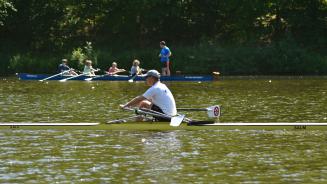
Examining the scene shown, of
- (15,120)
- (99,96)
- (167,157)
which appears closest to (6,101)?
(99,96)

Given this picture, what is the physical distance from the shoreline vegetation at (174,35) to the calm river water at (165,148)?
74.6 ft

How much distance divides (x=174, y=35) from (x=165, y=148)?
4689 cm

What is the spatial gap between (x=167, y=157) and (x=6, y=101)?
17.6 meters

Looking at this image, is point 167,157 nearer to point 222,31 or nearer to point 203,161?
point 203,161

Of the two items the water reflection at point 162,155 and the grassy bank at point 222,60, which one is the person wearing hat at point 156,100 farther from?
the grassy bank at point 222,60

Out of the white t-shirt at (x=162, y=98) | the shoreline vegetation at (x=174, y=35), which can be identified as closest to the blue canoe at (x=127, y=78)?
the shoreline vegetation at (x=174, y=35)

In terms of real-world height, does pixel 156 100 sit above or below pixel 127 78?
above

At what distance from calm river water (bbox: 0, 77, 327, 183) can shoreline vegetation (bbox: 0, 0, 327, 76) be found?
22.7 metres

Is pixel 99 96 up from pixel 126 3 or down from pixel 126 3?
down

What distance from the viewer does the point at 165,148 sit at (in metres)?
19.9

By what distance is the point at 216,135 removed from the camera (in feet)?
73.2

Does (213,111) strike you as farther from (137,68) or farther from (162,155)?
(137,68)

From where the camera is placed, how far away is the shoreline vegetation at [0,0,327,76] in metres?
57.4

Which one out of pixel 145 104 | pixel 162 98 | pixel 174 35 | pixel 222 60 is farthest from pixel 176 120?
pixel 174 35
